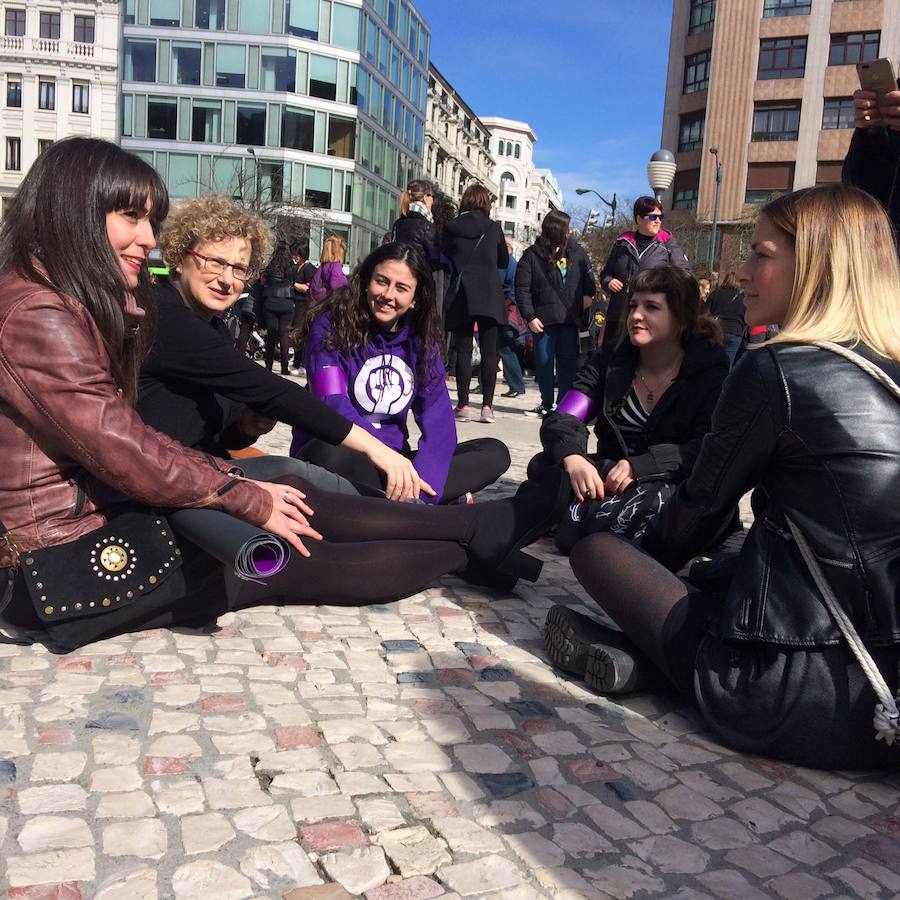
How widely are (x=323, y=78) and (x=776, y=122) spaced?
25939mm

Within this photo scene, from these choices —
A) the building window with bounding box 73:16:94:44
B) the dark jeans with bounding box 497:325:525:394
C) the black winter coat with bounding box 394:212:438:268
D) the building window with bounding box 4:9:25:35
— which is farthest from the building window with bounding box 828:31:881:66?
the building window with bounding box 4:9:25:35

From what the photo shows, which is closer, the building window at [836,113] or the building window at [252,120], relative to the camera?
the building window at [836,113]

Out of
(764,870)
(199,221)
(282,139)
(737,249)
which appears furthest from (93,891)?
(282,139)

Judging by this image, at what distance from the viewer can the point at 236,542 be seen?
2.69m

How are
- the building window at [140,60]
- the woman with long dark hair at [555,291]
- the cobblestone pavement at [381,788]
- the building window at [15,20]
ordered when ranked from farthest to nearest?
the building window at [15,20] → the building window at [140,60] → the woman with long dark hair at [555,291] → the cobblestone pavement at [381,788]

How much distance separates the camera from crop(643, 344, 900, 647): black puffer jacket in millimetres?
2189

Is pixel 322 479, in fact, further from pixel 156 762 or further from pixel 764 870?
pixel 764 870

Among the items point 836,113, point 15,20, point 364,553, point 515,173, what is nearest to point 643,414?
point 364,553

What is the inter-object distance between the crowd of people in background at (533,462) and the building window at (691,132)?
44.8 metres

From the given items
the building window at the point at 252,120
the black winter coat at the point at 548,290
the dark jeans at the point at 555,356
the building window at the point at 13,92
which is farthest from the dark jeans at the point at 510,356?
the building window at the point at 13,92

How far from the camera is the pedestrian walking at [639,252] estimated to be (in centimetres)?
801

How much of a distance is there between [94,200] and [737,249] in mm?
41019

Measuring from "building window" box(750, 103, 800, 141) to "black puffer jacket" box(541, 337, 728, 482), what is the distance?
4356 cm

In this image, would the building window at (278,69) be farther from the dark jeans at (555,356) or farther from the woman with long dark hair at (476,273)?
the dark jeans at (555,356)
